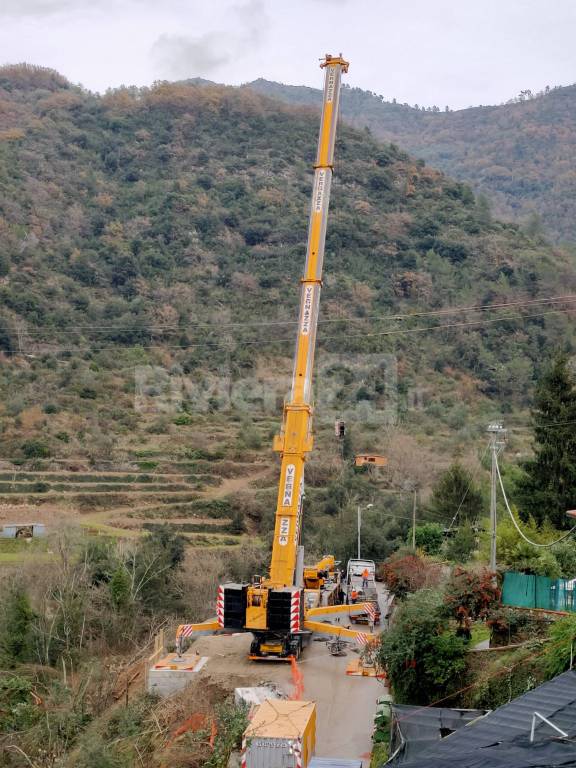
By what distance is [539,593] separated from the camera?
63.2ft

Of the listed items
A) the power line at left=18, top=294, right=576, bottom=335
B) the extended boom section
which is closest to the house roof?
the extended boom section

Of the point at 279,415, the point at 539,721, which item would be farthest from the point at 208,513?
the point at 539,721

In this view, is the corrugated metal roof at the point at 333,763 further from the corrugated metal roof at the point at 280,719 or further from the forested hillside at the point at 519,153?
the forested hillside at the point at 519,153

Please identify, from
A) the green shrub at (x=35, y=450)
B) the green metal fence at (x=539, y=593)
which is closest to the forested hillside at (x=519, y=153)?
the green shrub at (x=35, y=450)

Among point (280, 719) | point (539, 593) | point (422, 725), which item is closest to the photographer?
point (422, 725)

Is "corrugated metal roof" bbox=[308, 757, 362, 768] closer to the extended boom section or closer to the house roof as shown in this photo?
the house roof

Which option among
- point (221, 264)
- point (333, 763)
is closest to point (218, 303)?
point (221, 264)

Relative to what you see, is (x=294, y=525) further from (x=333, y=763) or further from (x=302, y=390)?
(x=333, y=763)

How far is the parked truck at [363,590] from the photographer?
2556cm

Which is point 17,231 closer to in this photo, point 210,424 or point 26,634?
point 210,424

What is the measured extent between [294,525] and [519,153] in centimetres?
15449

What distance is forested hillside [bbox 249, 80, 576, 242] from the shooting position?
142250 millimetres

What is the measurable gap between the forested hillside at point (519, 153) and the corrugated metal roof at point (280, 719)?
11697cm

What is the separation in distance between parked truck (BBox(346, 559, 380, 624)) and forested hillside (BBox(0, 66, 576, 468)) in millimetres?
21889
